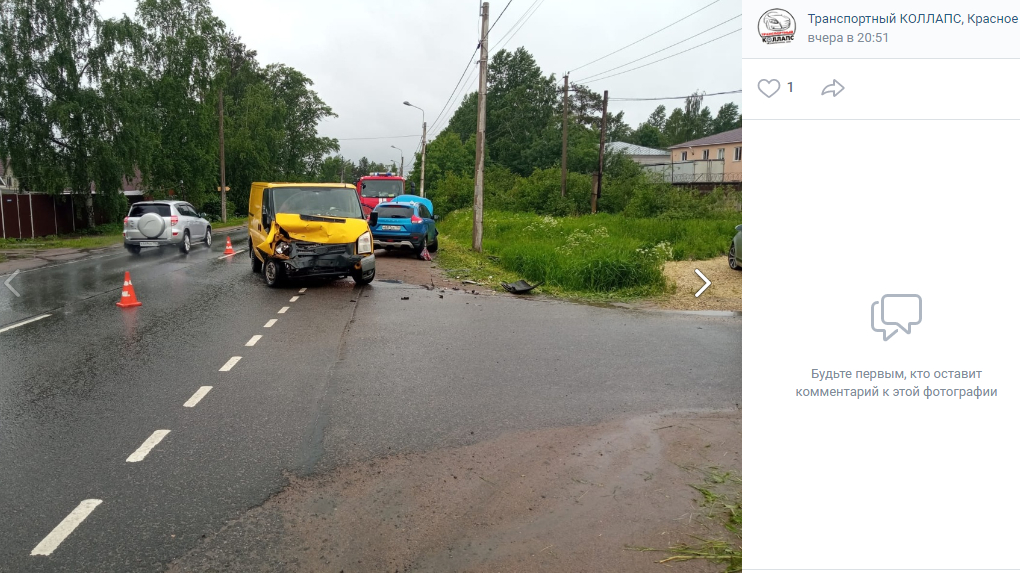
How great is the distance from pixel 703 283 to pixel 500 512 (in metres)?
12.4

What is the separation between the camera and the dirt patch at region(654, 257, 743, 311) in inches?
530

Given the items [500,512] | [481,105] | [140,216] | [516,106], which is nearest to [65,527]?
[500,512]

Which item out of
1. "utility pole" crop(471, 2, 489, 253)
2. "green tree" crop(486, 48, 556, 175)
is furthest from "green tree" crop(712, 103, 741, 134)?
"utility pole" crop(471, 2, 489, 253)

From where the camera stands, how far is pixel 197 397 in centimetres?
664

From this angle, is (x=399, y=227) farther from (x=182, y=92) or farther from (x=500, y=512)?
(x=182, y=92)

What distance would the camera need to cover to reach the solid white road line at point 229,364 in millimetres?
7739

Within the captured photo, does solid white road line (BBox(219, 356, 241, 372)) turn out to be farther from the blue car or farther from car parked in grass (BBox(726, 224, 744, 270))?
the blue car

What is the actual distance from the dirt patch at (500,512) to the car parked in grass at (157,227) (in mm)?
21125

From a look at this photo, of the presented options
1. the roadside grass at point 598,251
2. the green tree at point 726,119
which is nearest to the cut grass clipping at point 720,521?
the roadside grass at point 598,251
